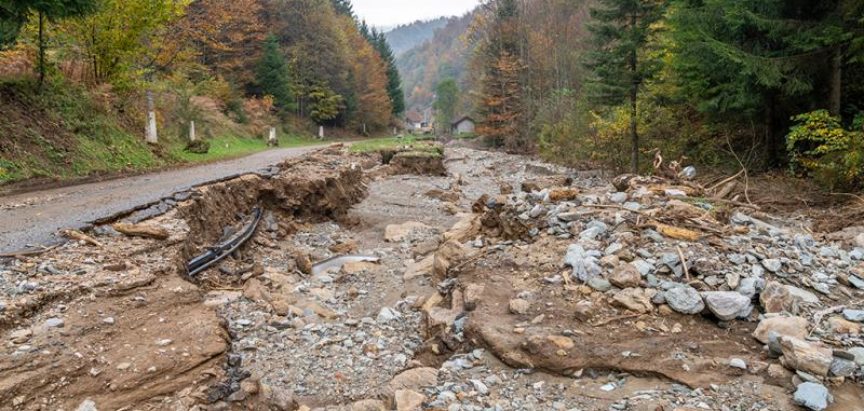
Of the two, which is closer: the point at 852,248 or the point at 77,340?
the point at 77,340

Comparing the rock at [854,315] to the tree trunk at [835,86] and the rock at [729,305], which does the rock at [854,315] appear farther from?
the tree trunk at [835,86]

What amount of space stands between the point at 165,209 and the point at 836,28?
12467mm

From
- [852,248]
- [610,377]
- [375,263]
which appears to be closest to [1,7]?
[375,263]

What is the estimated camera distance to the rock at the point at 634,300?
505cm

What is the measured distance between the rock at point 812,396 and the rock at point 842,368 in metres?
0.27

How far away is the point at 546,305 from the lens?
5422mm

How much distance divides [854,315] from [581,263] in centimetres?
251

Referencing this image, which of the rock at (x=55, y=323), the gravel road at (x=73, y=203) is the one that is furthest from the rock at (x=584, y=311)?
the gravel road at (x=73, y=203)

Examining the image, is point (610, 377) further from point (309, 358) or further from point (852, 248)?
point (852, 248)

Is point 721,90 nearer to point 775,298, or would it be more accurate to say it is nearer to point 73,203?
point 775,298

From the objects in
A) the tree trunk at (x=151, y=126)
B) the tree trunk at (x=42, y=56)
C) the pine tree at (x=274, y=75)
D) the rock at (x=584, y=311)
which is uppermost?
the pine tree at (x=274, y=75)

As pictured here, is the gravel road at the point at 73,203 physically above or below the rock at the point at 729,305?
above

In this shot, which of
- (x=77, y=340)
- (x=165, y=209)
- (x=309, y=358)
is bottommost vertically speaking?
(x=309, y=358)

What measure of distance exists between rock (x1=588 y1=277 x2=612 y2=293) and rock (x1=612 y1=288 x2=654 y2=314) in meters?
0.19
